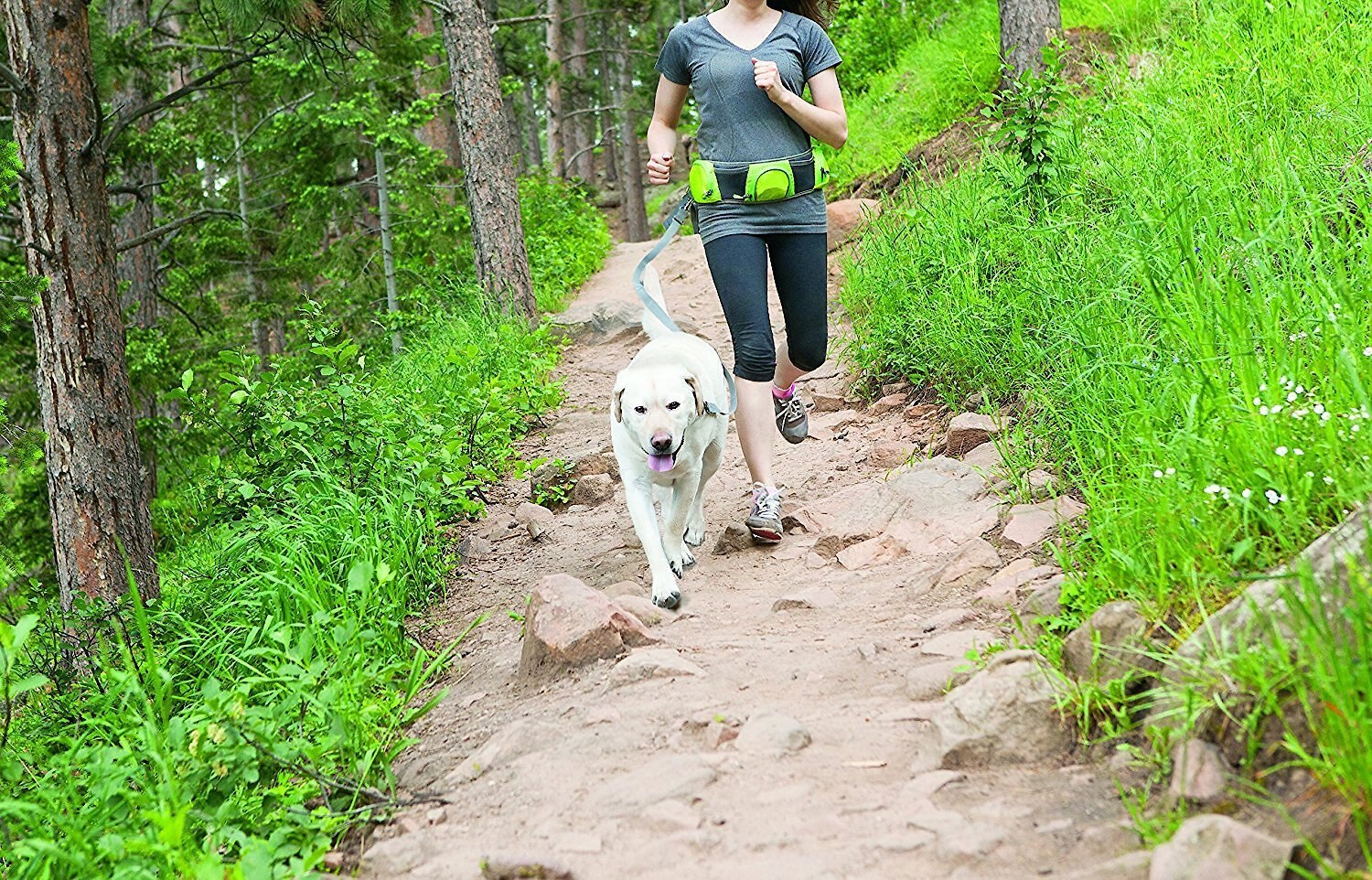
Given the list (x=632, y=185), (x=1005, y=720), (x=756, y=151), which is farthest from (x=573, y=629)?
(x=632, y=185)

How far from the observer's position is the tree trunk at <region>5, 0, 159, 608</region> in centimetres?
588

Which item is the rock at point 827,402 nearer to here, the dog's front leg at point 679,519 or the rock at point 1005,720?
the dog's front leg at point 679,519

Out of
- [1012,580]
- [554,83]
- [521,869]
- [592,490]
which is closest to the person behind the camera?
[521,869]

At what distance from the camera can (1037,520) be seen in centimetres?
373

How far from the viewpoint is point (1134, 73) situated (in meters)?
7.67

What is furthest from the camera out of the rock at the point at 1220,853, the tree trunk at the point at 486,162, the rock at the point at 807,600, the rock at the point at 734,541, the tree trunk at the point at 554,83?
the tree trunk at the point at 554,83

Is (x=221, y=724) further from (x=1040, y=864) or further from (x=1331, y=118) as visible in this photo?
(x=1331, y=118)

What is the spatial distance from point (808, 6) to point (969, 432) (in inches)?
79.1

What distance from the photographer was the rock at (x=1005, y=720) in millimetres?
2441

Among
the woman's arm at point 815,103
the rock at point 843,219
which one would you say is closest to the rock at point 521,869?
the woman's arm at point 815,103

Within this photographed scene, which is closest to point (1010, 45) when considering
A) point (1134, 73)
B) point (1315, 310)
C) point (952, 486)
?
point (1134, 73)

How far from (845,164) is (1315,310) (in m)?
9.36

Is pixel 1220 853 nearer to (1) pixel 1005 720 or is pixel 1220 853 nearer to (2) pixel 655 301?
(1) pixel 1005 720

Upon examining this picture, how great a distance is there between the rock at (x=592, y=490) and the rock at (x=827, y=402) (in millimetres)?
1508
